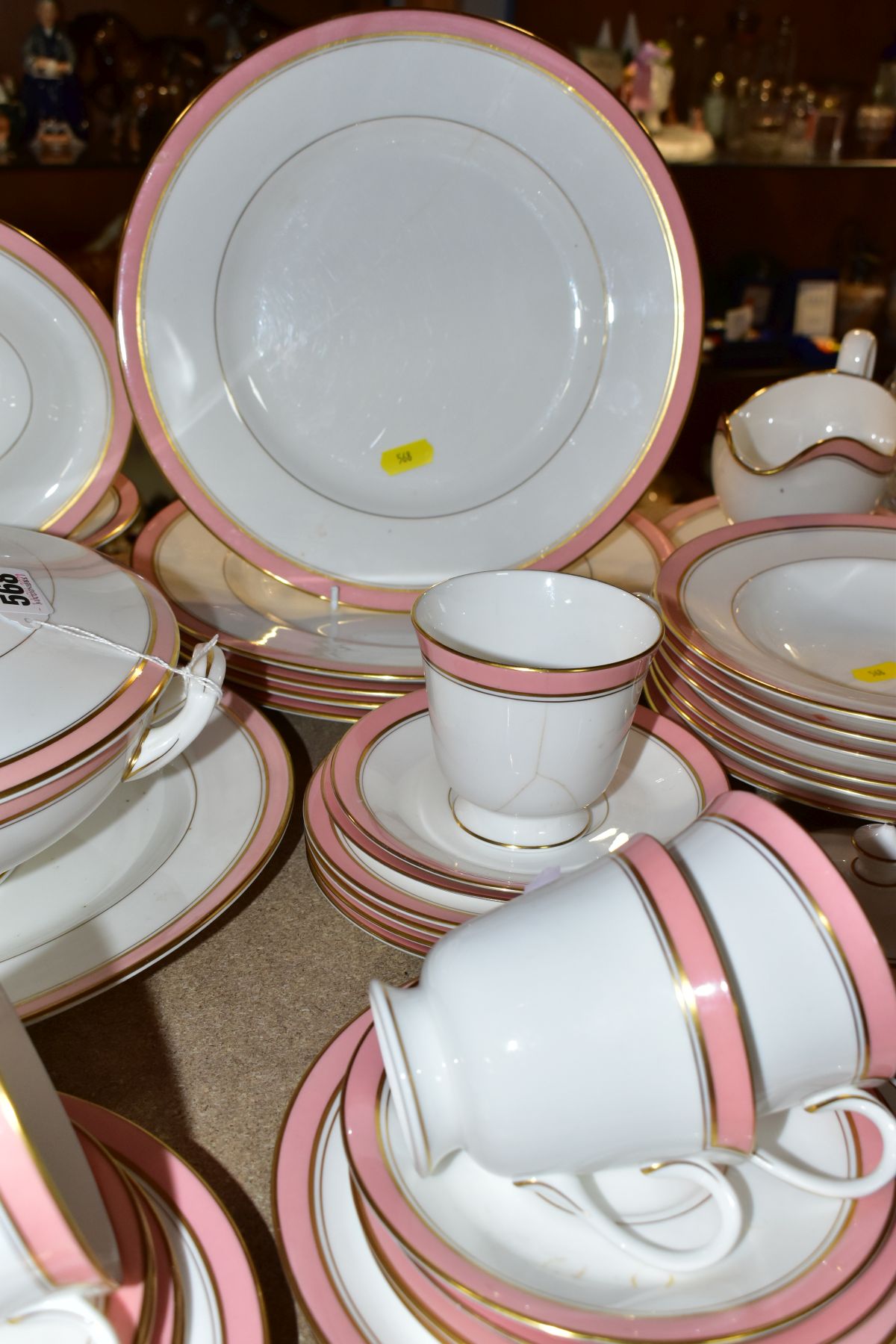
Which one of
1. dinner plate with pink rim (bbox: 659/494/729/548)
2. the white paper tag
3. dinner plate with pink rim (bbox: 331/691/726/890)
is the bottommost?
dinner plate with pink rim (bbox: 659/494/729/548)

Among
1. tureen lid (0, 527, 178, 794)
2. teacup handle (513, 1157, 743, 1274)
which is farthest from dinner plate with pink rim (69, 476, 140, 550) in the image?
teacup handle (513, 1157, 743, 1274)

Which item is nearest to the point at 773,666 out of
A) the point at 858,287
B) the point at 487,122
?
the point at 487,122

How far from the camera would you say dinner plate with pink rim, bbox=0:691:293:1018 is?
1.55ft

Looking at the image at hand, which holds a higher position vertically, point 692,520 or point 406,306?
point 406,306

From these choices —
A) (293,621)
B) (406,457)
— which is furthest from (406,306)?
(293,621)

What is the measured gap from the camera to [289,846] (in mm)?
611

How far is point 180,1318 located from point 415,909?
0.63 ft

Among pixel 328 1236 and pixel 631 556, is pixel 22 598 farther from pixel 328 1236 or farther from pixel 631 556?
pixel 631 556

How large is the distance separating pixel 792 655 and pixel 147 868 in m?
0.39

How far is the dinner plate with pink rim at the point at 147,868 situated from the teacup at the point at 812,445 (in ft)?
1.38

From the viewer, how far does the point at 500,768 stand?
1.71ft

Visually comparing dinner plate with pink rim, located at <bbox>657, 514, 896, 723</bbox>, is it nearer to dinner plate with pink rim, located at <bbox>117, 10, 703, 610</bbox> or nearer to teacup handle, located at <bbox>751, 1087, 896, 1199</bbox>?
dinner plate with pink rim, located at <bbox>117, 10, 703, 610</bbox>

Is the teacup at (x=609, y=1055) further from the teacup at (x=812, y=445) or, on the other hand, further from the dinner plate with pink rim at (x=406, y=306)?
the teacup at (x=812, y=445)

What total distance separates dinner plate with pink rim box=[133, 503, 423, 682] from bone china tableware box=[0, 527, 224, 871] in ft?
0.46
